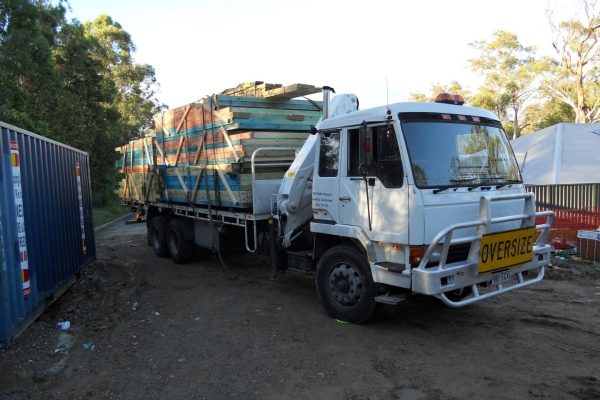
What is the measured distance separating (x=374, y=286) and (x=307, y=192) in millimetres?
1843

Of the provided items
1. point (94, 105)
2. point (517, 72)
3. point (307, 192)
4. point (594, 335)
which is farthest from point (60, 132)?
point (517, 72)

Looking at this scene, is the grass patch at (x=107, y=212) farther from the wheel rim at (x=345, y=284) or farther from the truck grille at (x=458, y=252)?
the truck grille at (x=458, y=252)

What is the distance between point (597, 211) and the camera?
9.77 m

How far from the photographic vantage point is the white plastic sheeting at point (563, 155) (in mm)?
14562

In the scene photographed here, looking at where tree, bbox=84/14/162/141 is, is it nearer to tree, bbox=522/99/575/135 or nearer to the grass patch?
the grass patch

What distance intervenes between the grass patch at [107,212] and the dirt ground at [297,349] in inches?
559

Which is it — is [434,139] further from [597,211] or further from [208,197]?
[597,211]

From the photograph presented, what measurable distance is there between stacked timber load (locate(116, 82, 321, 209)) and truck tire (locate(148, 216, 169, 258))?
40.4 inches

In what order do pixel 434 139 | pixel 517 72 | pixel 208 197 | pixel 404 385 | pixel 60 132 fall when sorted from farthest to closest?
pixel 517 72
pixel 60 132
pixel 208 197
pixel 434 139
pixel 404 385

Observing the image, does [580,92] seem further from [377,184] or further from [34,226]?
[34,226]

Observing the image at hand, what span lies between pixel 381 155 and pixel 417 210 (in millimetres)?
731

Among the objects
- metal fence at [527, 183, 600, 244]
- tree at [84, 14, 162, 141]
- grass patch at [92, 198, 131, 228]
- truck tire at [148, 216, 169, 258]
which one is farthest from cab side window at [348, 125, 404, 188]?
tree at [84, 14, 162, 141]

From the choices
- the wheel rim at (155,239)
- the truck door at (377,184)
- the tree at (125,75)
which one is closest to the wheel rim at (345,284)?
the truck door at (377,184)

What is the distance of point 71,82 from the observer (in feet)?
70.3
